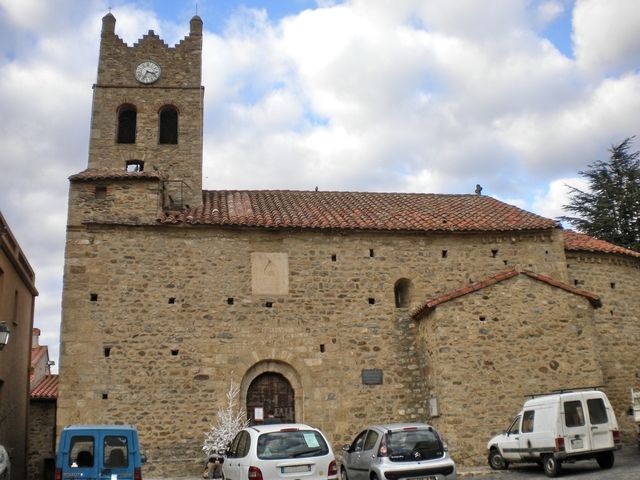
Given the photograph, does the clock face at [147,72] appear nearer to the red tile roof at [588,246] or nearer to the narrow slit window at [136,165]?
the narrow slit window at [136,165]

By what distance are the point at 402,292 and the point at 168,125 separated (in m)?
9.74

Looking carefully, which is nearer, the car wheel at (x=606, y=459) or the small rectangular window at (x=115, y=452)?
the small rectangular window at (x=115, y=452)

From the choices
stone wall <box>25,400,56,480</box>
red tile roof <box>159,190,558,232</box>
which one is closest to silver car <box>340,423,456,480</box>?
red tile roof <box>159,190,558,232</box>

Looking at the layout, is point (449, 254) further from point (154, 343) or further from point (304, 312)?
point (154, 343)

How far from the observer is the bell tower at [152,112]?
20.0m

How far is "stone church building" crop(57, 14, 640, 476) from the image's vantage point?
53.6ft

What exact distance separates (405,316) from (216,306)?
219 inches

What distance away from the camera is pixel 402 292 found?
1922 centimetres

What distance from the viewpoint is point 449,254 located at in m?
19.3

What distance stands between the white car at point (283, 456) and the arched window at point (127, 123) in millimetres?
13281

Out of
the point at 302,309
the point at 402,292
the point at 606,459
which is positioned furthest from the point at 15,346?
the point at 606,459

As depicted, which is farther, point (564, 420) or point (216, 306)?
point (216, 306)

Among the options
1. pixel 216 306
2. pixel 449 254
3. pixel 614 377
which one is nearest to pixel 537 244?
pixel 449 254

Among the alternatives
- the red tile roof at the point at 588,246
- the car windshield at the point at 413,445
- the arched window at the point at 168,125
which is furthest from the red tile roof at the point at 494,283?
the arched window at the point at 168,125
